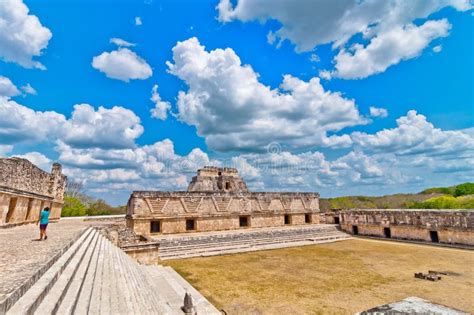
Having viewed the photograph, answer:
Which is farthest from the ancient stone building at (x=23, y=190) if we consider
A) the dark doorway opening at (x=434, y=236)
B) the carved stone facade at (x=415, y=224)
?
the dark doorway opening at (x=434, y=236)

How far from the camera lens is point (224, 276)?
380 inches

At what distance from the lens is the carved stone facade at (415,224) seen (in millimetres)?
15695

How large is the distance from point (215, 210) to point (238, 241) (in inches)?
160

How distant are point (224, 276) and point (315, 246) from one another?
8.96 metres

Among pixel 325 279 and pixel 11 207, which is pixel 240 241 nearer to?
pixel 325 279

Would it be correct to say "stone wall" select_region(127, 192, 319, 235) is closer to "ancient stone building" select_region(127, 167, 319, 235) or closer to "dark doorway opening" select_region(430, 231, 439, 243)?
"ancient stone building" select_region(127, 167, 319, 235)

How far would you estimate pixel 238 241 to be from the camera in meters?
16.3

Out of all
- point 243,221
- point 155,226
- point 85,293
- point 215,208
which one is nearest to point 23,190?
point 155,226

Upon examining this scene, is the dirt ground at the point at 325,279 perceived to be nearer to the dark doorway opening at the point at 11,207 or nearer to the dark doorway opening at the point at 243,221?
the dark doorway opening at the point at 243,221

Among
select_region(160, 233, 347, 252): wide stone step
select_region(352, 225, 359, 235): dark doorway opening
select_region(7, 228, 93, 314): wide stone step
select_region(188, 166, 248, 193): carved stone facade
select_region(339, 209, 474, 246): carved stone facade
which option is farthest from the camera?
select_region(188, 166, 248, 193): carved stone facade

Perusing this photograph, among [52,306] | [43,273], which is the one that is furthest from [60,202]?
[52,306]

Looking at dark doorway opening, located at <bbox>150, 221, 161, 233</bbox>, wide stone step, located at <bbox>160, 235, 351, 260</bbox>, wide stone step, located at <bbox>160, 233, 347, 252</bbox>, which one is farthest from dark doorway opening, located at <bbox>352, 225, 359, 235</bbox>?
dark doorway opening, located at <bbox>150, 221, 161, 233</bbox>

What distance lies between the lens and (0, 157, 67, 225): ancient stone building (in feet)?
33.2

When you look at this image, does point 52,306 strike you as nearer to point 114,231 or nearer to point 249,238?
point 114,231
